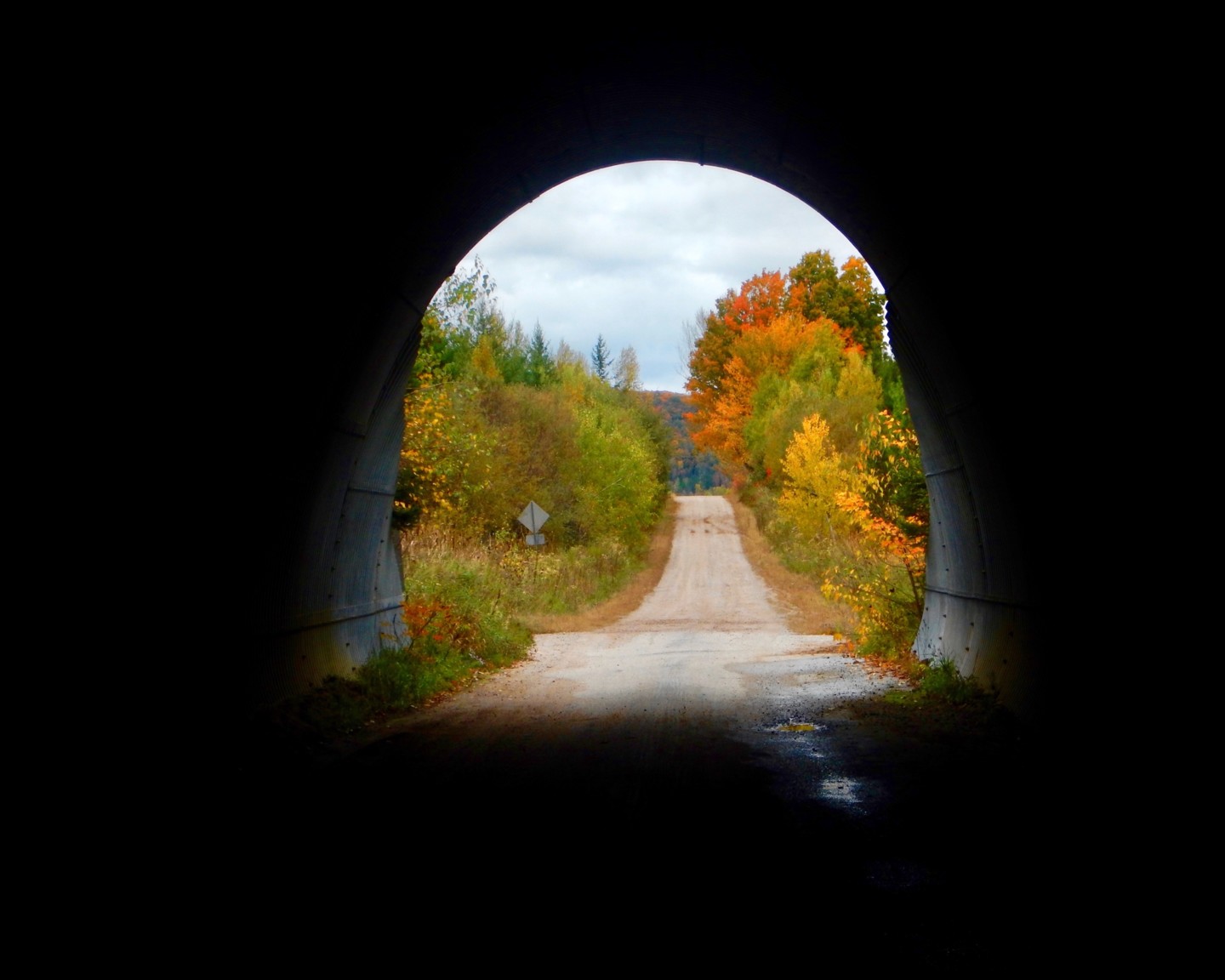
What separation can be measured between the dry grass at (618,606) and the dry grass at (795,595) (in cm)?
415

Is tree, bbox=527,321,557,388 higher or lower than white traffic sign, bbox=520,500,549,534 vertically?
higher

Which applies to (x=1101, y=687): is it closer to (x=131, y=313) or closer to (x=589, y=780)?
(x=589, y=780)

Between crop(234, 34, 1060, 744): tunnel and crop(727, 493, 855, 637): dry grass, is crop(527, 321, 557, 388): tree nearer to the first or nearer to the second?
crop(727, 493, 855, 637): dry grass

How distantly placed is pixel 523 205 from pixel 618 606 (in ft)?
80.3

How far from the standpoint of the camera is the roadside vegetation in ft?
49.8

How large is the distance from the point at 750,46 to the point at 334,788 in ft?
19.3

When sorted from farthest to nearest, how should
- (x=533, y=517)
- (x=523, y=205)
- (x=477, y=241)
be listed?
(x=533, y=517), (x=523, y=205), (x=477, y=241)

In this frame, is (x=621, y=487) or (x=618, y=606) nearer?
(x=618, y=606)

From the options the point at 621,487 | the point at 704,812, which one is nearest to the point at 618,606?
the point at 621,487

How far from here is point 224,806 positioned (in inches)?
258

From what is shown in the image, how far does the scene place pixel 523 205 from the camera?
38.3 ft

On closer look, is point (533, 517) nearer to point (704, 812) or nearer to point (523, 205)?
point (523, 205)

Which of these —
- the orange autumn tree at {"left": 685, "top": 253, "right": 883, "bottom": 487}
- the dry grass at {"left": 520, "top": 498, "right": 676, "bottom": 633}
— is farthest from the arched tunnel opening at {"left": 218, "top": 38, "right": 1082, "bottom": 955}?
the orange autumn tree at {"left": 685, "top": 253, "right": 883, "bottom": 487}

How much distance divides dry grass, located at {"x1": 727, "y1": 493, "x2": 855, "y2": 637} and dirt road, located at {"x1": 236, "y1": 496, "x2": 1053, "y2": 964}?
11051mm
